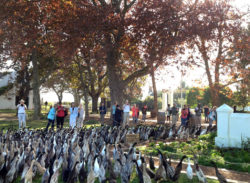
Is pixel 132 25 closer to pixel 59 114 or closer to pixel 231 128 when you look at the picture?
pixel 59 114

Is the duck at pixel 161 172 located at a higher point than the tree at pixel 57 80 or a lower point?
lower

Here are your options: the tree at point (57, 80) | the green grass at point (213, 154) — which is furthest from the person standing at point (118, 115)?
the tree at point (57, 80)

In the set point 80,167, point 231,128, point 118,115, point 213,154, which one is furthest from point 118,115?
point 80,167

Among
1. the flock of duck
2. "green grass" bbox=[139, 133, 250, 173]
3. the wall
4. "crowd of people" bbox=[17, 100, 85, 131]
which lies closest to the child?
"crowd of people" bbox=[17, 100, 85, 131]

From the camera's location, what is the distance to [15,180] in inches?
227

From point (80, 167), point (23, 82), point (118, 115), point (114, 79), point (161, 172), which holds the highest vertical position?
point (23, 82)

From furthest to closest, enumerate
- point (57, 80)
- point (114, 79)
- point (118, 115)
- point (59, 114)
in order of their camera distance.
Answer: point (57, 80) < point (114, 79) < point (118, 115) < point (59, 114)

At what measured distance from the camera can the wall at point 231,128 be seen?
31.0 ft

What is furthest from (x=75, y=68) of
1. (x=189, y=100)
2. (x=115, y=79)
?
(x=189, y=100)

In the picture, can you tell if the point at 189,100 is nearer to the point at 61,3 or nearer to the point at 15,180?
the point at 61,3

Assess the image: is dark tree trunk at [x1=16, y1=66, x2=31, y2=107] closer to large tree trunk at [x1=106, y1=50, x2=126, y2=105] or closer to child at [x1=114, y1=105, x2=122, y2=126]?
large tree trunk at [x1=106, y1=50, x2=126, y2=105]

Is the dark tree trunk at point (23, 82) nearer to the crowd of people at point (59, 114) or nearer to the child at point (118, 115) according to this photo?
the crowd of people at point (59, 114)

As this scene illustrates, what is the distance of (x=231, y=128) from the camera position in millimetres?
9750

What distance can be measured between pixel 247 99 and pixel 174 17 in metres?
8.41
